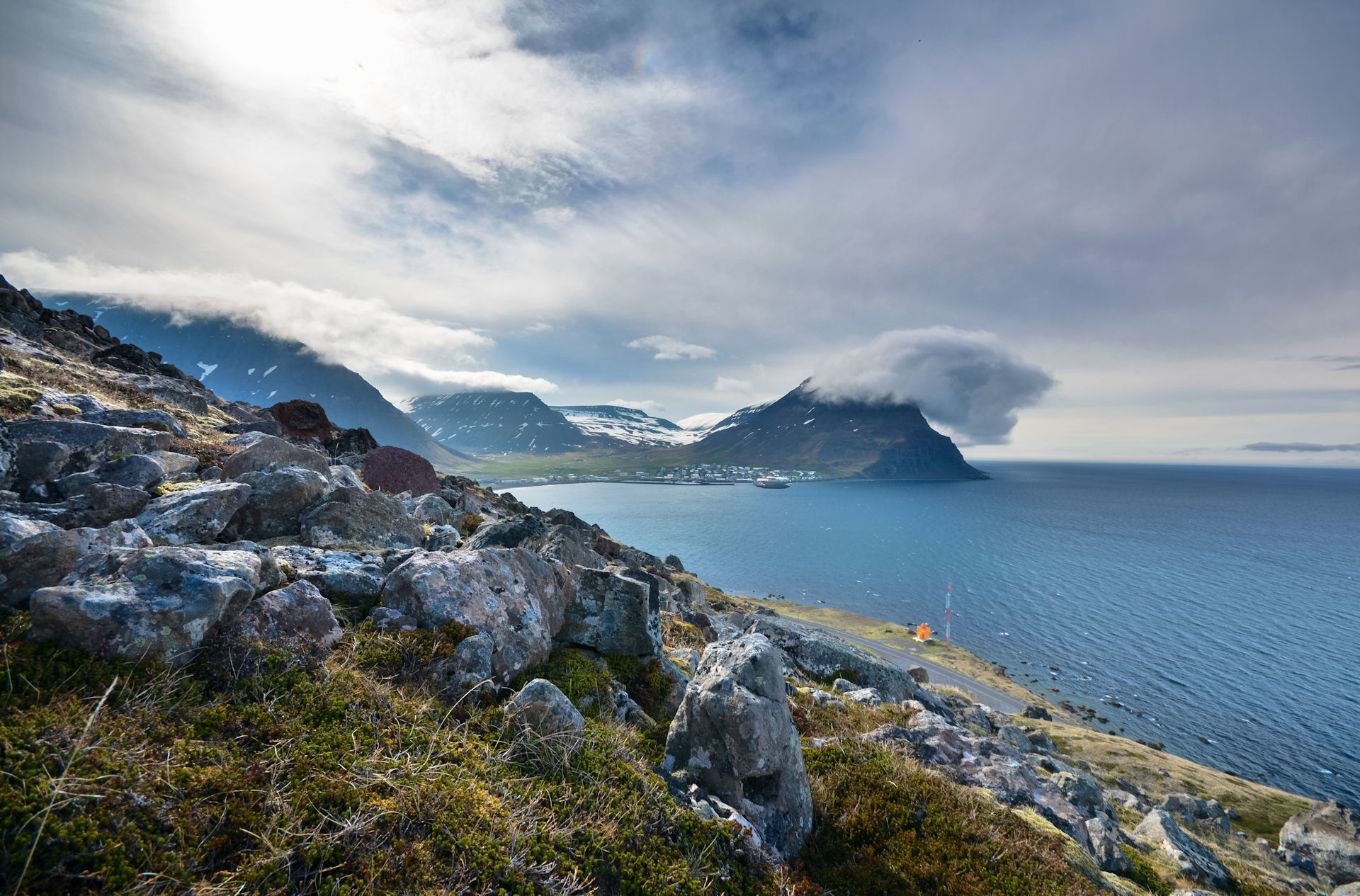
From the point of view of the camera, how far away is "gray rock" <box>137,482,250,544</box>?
8.30 metres

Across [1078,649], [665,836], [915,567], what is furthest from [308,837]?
[915,567]

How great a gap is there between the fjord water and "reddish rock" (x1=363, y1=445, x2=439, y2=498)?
6981 centimetres

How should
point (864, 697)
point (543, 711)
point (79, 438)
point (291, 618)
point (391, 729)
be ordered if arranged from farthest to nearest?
point (864, 697)
point (79, 438)
point (543, 711)
point (291, 618)
point (391, 729)

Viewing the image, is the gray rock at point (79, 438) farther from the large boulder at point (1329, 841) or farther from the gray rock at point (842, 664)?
the large boulder at point (1329, 841)

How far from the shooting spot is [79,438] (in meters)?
10.0

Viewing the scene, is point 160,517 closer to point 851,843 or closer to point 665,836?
point 665,836

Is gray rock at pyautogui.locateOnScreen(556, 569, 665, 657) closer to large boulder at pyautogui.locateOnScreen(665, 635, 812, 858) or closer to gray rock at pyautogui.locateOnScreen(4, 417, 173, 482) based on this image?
large boulder at pyautogui.locateOnScreen(665, 635, 812, 858)

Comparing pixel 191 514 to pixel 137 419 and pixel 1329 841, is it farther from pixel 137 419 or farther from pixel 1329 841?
pixel 1329 841

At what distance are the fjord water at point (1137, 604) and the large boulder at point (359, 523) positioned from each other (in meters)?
70.8

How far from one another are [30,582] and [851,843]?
11.4m

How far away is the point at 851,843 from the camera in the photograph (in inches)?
305

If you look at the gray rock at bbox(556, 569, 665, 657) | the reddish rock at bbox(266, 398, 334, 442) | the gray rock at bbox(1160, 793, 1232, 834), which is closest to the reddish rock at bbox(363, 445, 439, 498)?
the reddish rock at bbox(266, 398, 334, 442)

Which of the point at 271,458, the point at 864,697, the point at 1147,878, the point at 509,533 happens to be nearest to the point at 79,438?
the point at 271,458

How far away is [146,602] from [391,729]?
3.04 metres
